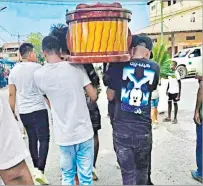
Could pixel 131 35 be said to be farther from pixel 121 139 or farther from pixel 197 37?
pixel 121 139

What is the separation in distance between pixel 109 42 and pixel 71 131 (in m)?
0.59

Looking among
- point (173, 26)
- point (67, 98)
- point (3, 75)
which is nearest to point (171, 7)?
point (173, 26)

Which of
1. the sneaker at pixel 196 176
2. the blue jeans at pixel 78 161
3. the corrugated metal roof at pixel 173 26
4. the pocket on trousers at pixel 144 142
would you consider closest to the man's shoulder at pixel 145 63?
the corrugated metal roof at pixel 173 26

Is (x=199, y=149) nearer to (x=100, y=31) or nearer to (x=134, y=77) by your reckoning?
(x=134, y=77)

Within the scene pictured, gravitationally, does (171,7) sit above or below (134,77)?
above

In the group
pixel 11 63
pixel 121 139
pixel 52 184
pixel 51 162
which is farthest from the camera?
pixel 51 162

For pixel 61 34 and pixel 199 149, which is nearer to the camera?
pixel 61 34

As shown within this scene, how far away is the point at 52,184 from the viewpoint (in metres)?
2.35

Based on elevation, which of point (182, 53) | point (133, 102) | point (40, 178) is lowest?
point (40, 178)

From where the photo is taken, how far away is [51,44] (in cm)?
181

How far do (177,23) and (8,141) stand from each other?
115 cm

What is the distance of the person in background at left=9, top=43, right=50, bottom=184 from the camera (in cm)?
229

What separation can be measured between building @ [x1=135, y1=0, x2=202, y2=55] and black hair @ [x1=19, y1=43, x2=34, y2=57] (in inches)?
24.9

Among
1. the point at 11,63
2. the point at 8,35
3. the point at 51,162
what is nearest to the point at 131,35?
the point at 8,35
